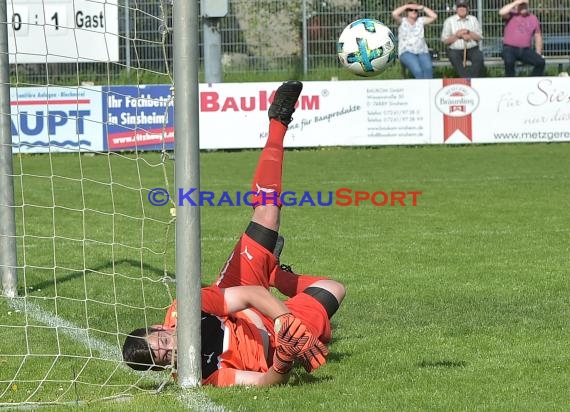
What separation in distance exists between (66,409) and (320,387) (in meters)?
1.28

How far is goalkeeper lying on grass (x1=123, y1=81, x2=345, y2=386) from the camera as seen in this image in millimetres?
5414

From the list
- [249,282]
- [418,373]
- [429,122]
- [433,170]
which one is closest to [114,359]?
[249,282]

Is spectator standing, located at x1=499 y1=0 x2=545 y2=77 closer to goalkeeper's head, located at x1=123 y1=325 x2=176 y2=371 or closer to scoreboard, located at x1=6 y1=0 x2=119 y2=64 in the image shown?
scoreboard, located at x1=6 y1=0 x2=119 y2=64

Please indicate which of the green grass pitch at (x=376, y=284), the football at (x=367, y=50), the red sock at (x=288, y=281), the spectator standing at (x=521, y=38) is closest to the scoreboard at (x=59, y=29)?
the green grass pitch at (x=376, y=284)

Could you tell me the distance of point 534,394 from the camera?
5.26 m

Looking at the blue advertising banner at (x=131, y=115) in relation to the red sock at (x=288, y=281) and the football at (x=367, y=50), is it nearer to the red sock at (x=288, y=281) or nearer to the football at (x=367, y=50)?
the football at (x=367, y=50)

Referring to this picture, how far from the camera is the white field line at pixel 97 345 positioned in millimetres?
5188

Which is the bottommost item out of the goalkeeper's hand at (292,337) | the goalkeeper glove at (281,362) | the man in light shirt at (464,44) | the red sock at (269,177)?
the goalkeeper glove at (281,362)

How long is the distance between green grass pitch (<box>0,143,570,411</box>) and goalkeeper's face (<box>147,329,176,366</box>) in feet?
0.63

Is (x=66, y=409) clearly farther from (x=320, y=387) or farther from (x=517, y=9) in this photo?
(x=517, y=9)

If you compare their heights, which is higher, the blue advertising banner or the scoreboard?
the scoreboard

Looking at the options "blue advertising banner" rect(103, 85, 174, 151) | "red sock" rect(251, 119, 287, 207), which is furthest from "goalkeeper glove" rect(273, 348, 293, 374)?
"blue advertising banner" rect(103, 85, 174, 151)

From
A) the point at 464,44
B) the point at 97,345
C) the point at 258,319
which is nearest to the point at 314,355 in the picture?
the point at 258,319

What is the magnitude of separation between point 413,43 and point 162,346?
1781 centimetres
